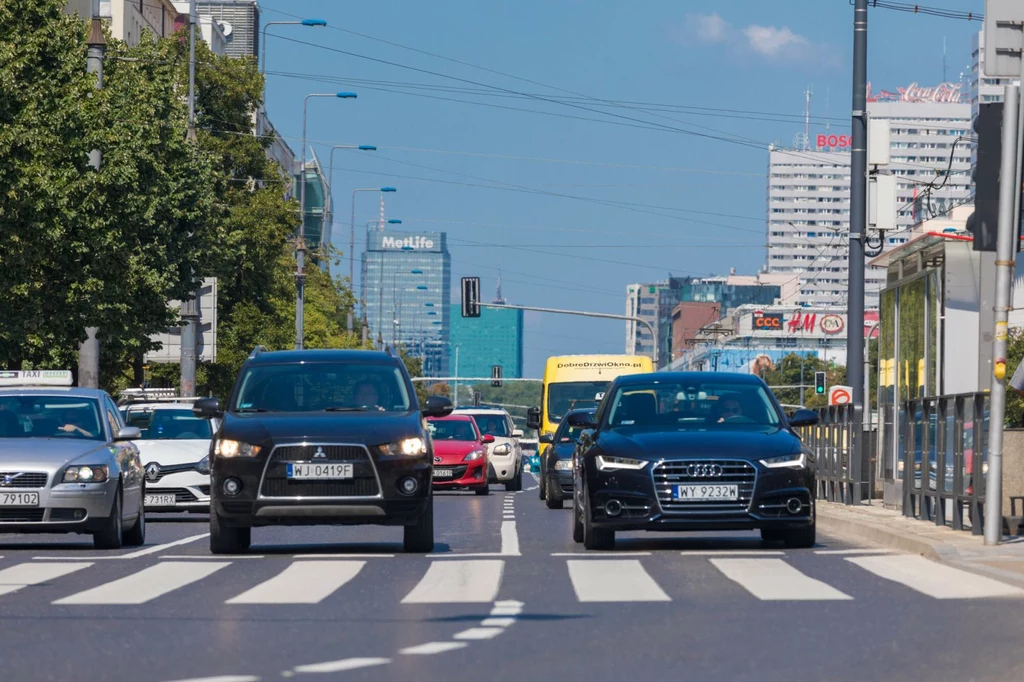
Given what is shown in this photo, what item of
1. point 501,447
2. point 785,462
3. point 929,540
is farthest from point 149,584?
point 501,447

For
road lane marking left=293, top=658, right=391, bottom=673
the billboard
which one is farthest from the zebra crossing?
the billboard

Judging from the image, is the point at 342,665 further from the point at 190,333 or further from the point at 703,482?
the point at 190,333

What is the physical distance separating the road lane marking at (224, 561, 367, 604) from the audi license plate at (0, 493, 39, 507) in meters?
3.12

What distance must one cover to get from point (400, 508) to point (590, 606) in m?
5.61

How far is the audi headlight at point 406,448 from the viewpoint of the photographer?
17703mm

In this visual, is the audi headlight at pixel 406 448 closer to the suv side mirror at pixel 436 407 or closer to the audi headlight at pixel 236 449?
the suv side mirror at pixel 436 407

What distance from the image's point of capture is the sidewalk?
15.1 meters

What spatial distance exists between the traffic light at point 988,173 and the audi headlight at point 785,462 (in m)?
2.25

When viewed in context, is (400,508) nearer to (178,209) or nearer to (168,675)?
(168,675)

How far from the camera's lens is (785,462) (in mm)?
17734

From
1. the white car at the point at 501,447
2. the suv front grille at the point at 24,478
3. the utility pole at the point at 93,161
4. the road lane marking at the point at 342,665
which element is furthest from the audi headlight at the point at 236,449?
the white car at the point at 501,447

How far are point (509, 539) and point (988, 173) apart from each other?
6112 millimetres

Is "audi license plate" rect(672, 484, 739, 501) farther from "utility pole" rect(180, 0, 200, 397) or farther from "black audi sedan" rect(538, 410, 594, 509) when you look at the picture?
"utility pole" rect(180, 0, 200, 397)

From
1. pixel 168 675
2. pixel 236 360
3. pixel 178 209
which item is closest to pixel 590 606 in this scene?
pixel 168 675
